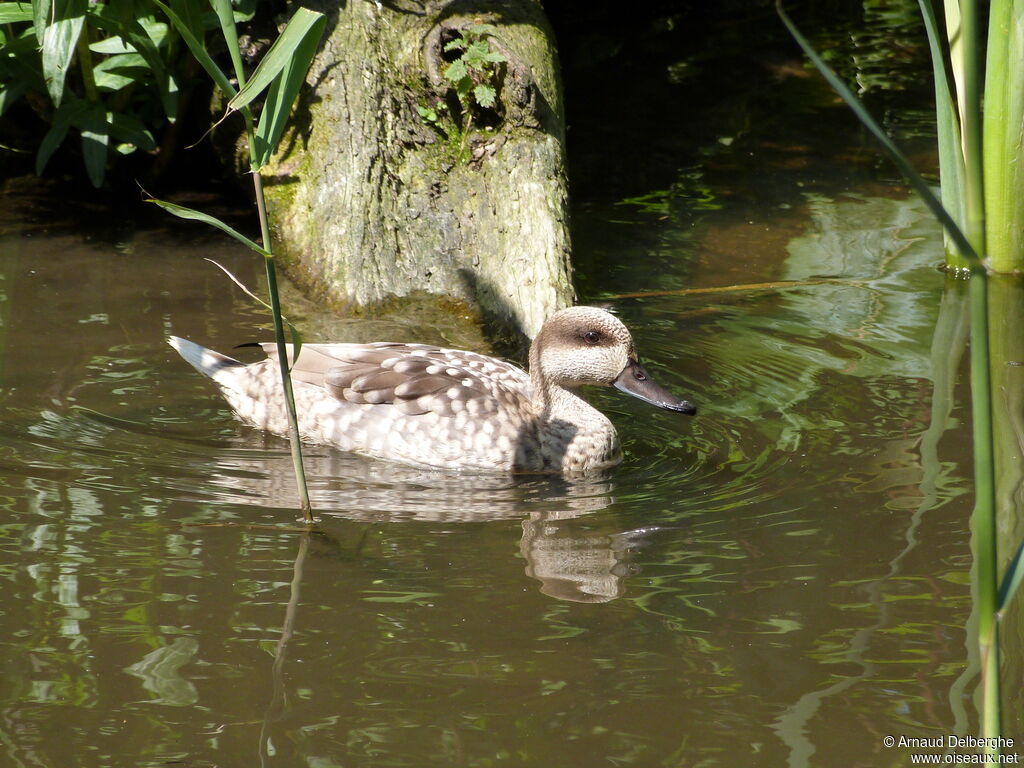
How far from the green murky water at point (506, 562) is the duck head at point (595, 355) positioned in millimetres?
294

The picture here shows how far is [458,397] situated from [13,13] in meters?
3.70

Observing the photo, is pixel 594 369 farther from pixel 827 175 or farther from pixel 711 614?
pixel 827 175

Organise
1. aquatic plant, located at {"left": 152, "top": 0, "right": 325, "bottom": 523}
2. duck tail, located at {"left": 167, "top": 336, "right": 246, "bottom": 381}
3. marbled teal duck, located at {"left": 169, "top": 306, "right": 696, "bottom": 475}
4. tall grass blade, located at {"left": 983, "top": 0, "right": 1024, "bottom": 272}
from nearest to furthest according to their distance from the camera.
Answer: aquatic plant, located at {"left": 152, "top": 0, "right": 325, "bottom": 523} < marbled teal duck, located at {"left": 169, "top": 306, "right": 696, "bottom": 475} < duck tail, located at {"left": 167, "top": 336, "right": 246, "bottom": 381} < tall grass blade, located at {"left": 983, "top": 0, "right": 1024, "bottom": 272}

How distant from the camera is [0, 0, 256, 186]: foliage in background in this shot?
7.12m

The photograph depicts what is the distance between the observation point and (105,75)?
24.6 feet

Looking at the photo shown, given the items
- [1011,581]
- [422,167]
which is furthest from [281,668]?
[422,167]

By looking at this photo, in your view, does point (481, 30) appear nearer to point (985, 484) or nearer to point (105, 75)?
point (105, 75)

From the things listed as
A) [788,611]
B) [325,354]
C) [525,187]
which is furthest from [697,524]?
[525,187]

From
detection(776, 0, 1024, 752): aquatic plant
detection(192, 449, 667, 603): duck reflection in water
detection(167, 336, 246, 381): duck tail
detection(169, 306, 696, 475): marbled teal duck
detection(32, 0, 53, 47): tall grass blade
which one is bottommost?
detection(192, 449, 667, 603): duck reflection in water

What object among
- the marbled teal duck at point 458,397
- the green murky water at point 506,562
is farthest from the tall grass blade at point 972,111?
the marbled teal duck at point 458,397

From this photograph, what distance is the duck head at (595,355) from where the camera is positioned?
5629 millimetres

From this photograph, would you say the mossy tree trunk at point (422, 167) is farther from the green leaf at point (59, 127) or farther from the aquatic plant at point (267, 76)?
the aquatic plant at point (267, 76)

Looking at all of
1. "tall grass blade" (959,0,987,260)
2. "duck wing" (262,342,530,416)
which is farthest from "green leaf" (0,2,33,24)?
"tall grass blade" (959,0,987,260)

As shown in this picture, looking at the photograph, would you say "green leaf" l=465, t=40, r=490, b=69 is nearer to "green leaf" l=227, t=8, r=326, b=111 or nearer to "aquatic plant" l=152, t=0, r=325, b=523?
"aquatic plant" l=152, t=0, r=325, b=523
